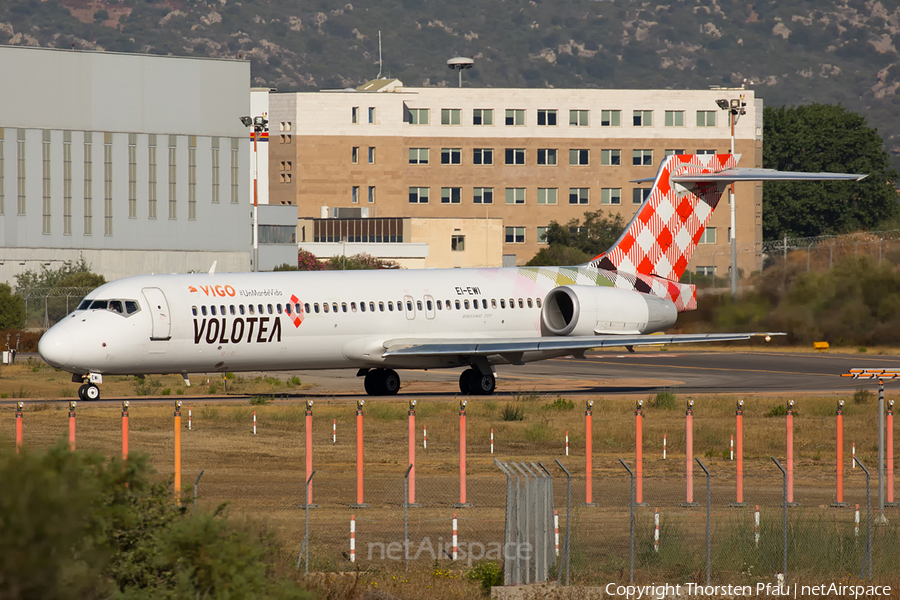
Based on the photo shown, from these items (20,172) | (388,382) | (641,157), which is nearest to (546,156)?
(641,157)

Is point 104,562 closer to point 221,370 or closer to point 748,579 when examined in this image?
point 748,579

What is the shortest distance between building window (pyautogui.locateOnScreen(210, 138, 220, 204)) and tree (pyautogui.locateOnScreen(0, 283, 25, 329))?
3123cm

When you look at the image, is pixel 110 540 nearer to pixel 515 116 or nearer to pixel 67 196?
pixel 67 196

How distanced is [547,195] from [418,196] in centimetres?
1268

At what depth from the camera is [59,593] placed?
23.0ft

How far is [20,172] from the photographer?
284ft

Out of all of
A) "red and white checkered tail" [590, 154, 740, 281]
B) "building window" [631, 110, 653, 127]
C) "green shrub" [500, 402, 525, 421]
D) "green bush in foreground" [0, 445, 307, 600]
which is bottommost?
"green shrub" [500, 402, 525, 421]

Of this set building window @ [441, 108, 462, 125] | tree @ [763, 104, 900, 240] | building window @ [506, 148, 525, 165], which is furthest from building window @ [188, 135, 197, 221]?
tree @ [763, 104, 900, 240]

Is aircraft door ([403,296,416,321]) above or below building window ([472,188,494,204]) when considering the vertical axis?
below

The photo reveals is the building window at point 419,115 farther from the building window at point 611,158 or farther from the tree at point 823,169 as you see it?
the tree at point 823,169

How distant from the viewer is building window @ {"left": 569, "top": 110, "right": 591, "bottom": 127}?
124m

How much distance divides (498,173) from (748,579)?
112 metres

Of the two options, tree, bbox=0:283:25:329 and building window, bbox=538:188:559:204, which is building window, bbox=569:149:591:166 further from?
tree, bbox=0:283:25:329

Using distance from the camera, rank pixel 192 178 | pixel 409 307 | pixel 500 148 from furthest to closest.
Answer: pixel 500 148, pixel 192 178, pixel 409 307
